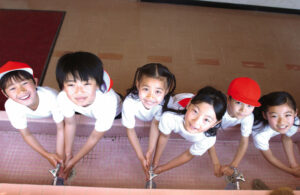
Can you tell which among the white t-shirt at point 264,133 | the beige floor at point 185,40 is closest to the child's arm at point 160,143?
the white t-shirt at point 264,133

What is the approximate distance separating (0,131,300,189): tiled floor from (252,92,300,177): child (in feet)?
0.44

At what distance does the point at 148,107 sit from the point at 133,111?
0.10m

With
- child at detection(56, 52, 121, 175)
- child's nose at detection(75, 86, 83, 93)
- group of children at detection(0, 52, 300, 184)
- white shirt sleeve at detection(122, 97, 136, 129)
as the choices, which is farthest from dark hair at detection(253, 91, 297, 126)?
child's nose at detection(75, 86, 83, 93)

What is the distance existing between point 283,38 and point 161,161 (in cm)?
213

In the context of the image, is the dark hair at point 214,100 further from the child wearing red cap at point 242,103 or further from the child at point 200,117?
the child wearing red cap at point 242,103

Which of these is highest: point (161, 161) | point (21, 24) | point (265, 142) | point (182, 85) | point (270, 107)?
point (21, 24)

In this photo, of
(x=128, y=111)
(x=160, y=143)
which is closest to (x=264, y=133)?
(x=160, y=143)

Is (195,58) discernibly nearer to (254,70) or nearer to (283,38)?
(254,70)

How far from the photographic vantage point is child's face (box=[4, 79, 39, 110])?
3.45 ft

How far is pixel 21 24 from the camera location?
7.44 feet

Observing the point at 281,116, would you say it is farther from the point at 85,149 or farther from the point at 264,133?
the point at 85,149

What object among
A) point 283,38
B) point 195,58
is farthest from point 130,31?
point 283,38

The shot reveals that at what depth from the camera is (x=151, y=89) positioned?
3.46ft

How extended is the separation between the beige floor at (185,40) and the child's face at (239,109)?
2.40ft
